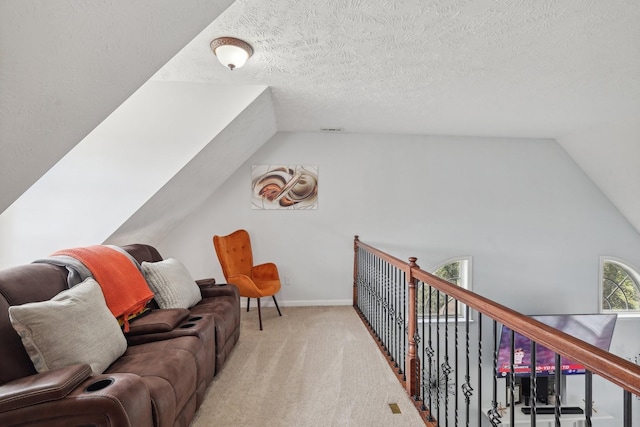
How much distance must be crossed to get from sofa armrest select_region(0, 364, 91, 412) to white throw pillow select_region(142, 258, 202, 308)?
117 centimetres

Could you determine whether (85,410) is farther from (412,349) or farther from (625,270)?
(625,270)

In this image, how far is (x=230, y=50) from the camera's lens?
2229 mm

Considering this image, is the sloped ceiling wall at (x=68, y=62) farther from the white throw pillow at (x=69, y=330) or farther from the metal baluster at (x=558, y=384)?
the metal baluster at (x=558, y=384)

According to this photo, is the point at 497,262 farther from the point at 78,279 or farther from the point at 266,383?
the point at 78,279

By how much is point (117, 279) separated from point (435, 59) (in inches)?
105

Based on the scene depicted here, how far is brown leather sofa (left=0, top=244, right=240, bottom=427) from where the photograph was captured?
3.76 ft

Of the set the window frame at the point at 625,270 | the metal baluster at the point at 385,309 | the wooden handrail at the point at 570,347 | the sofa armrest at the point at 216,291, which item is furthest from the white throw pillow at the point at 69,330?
the window frame at the point at 625,270

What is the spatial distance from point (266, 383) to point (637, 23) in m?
3.30

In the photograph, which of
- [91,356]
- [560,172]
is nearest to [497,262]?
[560,172]

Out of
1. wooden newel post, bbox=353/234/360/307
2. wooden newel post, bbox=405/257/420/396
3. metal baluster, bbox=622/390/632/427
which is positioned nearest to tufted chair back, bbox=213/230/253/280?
wooden newel post, bbox=353/234/360/307

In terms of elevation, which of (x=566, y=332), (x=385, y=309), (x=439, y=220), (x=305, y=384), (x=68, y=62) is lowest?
(x=566, y=332)

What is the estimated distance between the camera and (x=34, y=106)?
1354 mm

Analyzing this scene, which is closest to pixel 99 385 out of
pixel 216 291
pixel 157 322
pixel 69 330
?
pixel 69 330

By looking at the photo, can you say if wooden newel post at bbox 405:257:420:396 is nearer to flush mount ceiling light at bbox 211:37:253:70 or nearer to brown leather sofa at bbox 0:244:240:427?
brown leather sofa at bbox 0:244:240:427
